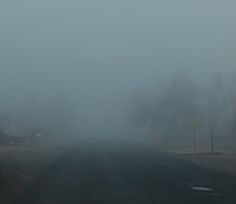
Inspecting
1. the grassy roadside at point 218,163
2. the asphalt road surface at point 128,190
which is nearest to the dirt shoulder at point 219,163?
the grassy roadside at point 218,163

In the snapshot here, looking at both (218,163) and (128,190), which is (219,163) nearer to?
(218,163)

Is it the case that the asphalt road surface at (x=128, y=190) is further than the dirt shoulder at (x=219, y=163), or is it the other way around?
the dirt shoulder at (x=219, y=163)

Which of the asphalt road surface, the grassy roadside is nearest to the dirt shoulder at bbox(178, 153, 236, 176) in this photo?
the grassy roadside

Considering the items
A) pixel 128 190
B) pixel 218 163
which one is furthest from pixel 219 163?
pixel 128 190

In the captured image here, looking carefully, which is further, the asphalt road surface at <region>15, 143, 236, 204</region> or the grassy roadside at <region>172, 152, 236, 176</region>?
the grassy roadside at <region>172, 152, 236, 176</region>

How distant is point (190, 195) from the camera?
21.3m

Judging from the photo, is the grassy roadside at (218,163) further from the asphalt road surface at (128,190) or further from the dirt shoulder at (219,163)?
the asphalt road surface at (128,190)

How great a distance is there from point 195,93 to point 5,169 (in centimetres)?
8732

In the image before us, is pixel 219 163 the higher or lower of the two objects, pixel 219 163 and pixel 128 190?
the lower

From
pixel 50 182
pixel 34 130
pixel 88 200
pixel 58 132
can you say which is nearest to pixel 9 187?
pixel 50 182

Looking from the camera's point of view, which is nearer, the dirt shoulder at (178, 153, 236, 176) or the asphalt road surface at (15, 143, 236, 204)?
the asphalt road surface at (15, 143, 236, 204)

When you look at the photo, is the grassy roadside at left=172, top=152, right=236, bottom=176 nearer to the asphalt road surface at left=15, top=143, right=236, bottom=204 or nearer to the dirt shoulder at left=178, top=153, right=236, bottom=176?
the dirt shoulder at left=178, top=153, right=236, bottom=176

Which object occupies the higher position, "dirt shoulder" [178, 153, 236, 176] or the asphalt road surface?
the asphalt road surface

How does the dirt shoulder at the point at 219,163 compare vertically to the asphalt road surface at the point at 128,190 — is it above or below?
below
